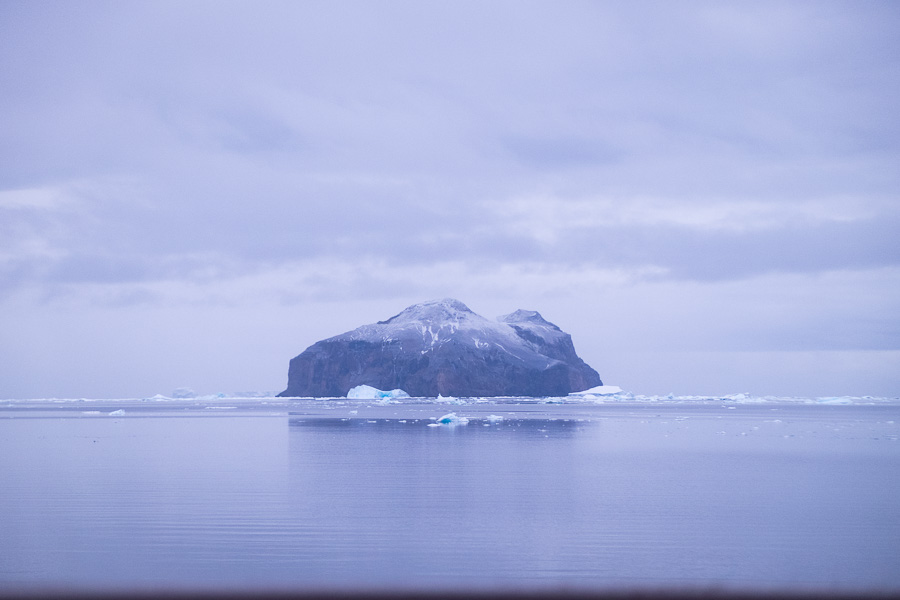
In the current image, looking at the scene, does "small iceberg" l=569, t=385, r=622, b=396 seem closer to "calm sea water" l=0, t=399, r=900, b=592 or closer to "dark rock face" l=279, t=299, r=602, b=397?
"dark rock face" l=279, t=299, r=602, b=397

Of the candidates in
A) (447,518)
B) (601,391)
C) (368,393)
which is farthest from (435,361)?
(447,518)

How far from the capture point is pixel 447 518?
12773 mm

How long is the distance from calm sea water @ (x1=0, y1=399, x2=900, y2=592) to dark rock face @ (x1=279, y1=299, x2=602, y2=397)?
92393 millimetres

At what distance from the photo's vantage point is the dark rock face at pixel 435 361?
118625 millimetres

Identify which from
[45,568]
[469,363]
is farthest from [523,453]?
[469,363]

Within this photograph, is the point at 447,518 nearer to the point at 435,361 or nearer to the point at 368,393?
the point at 368,393

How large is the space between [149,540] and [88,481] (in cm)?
779

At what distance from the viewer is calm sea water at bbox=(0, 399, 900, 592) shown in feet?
28.7

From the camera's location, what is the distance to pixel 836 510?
13797 millimetres

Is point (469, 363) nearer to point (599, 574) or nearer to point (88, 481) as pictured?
point (88, 481)

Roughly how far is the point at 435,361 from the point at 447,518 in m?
105

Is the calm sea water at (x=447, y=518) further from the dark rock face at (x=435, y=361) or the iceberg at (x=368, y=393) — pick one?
the dark rock face at (x=435, y=361)

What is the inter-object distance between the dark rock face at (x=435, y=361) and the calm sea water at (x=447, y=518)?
92393mm

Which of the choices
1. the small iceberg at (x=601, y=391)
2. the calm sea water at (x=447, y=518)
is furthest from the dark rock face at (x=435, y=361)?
the calm sea water at (x=447, y=518)
